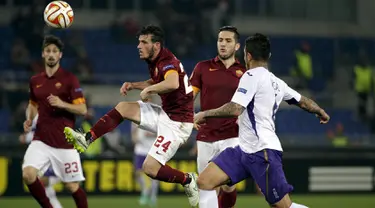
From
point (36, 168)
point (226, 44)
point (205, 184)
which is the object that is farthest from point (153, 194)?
point (205, 184)

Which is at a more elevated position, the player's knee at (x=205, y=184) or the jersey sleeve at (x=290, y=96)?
the jersey sleeve at (x=290, y=96)

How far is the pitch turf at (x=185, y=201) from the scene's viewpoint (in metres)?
16.5

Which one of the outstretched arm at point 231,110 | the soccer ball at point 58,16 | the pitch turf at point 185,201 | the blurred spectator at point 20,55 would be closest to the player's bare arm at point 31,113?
the soccer ball at point 58,16

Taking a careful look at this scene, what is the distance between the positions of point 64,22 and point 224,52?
6.86ft

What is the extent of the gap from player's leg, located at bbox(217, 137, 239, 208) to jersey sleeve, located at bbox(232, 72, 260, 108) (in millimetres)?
2336

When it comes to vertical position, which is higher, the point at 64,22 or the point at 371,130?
the point at 64,22

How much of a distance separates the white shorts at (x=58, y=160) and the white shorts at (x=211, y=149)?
1.65m

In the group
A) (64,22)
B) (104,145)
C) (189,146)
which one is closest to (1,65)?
(104,145)

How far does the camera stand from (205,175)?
30.9ft

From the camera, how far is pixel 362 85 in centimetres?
2539

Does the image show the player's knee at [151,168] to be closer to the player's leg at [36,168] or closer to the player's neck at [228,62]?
the player's leg at [36,168]

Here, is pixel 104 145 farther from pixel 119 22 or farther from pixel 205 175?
pixel 205 175

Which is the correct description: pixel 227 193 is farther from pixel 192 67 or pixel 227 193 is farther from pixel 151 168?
pixel 192 67

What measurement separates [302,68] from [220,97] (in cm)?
1480
